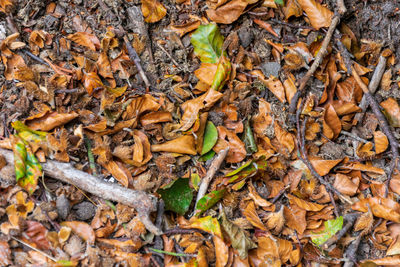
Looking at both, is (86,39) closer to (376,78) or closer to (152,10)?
(152,10)

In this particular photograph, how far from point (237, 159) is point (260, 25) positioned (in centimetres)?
91

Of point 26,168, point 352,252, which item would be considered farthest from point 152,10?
point 352,252

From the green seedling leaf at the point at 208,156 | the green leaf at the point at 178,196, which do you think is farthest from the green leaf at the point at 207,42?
the green leaf at the point at 178,196

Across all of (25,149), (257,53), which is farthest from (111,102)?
(257,53)

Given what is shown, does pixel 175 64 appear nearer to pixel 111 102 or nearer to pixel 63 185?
pixel 111 102

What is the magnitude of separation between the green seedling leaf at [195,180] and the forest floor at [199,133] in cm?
1

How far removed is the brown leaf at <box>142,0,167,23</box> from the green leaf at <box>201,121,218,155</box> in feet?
2.54

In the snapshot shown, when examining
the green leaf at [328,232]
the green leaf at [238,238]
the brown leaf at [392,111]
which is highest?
the brown leaf at [392,111]

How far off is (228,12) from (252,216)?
1272mm

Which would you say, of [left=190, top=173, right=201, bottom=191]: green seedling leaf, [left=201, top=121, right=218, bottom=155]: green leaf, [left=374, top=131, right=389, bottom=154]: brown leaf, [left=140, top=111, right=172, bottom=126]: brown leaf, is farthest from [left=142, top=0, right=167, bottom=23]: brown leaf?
[left=374, top=131, right=389, bottom=154]: brown leaf

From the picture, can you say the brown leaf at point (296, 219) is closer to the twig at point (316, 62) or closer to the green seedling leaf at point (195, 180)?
the green seedling leaf at point (195, 180)

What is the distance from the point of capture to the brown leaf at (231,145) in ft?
6.88

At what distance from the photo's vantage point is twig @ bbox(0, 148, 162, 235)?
1818 mm

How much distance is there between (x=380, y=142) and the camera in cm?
218
